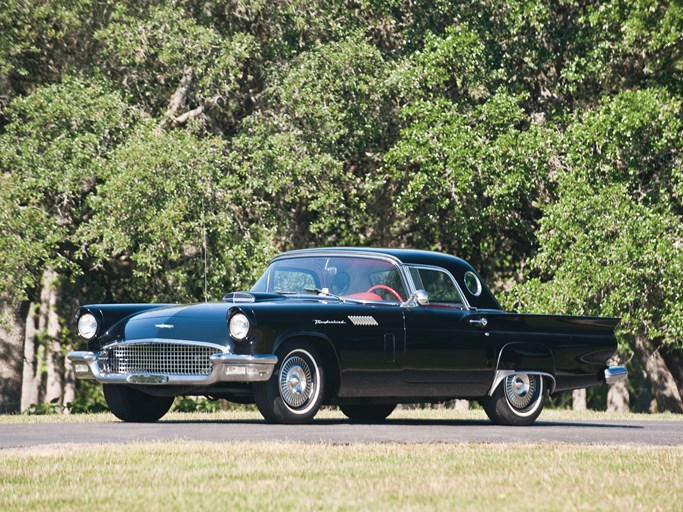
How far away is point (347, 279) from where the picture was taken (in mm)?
12992

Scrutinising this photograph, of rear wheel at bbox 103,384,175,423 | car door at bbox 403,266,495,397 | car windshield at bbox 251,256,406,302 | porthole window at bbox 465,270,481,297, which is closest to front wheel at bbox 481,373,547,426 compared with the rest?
car door at bbox 403,266,495,397

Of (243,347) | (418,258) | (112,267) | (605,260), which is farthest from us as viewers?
(112,267)

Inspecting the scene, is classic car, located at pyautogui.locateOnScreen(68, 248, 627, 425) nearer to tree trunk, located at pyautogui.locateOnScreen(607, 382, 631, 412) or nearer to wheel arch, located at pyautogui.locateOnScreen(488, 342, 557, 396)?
wheel arch, located at pyautogui.locateOnScreen(488, 342, 557, 396)

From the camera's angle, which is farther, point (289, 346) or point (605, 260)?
point (605, 260)

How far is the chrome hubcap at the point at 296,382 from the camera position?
1195 cm

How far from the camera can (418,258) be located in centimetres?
1350

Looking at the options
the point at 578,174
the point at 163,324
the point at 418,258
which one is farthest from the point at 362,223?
the point at 163,324

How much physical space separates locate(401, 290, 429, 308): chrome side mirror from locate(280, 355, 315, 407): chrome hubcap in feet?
4.23

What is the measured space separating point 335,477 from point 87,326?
5.23m

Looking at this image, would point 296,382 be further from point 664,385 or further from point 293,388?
point 664,385

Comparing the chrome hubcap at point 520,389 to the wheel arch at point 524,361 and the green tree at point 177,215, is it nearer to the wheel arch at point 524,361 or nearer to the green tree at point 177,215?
the wheel arch at point 524,361

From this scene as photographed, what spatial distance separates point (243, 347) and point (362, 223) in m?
13.4

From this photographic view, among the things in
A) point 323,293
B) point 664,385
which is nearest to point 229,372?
point 323,293

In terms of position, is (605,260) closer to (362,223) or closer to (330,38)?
(362,223)
